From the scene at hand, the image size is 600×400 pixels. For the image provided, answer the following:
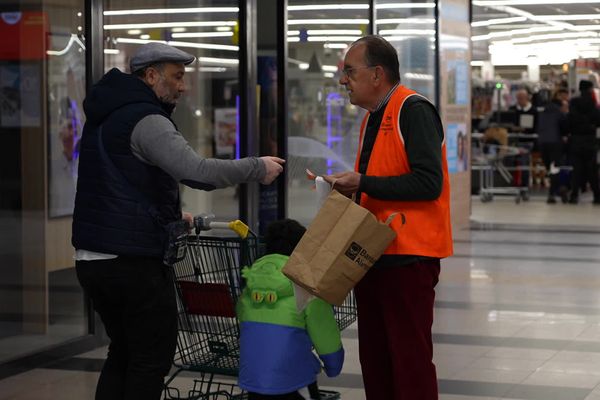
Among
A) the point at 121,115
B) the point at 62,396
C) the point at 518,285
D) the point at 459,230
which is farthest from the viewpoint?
the point at 459,230

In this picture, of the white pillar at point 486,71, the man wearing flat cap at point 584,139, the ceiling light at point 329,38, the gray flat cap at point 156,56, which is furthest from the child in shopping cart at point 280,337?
the white pillar at point 486,71

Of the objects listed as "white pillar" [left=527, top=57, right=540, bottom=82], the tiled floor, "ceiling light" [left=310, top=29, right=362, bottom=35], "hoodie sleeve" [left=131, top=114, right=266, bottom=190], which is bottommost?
the tiled floor

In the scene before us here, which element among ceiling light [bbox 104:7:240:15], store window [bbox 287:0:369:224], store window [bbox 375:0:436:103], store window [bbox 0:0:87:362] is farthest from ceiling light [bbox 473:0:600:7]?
store window [bbox 0:0:87:362]

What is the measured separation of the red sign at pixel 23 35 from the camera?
676cm

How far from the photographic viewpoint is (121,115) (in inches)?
160

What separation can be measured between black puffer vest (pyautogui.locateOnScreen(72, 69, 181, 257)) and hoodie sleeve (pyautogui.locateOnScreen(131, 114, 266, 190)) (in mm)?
38

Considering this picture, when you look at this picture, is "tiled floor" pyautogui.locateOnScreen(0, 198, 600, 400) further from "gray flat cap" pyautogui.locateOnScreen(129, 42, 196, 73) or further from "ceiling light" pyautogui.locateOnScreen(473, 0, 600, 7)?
"ceiling light" pyautogui.locateOnScreen(473, 0, 600, 7)

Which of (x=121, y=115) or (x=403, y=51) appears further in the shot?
(x=403, y=51)

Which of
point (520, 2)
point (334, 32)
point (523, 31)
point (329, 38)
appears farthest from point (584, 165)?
point (523, 31)

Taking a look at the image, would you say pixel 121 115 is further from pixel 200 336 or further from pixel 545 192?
pixel 545 192

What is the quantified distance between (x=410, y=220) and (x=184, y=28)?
4.56 m

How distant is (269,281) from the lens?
4.43m

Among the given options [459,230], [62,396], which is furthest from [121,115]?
[459,230]

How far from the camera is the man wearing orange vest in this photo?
4.02 metres
